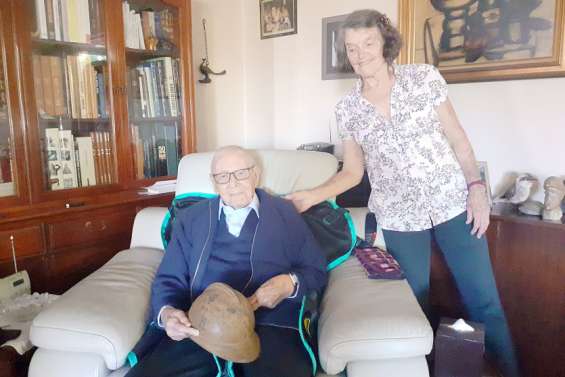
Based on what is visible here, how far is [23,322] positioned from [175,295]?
64 centimetres

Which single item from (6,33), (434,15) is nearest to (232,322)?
(6,33)

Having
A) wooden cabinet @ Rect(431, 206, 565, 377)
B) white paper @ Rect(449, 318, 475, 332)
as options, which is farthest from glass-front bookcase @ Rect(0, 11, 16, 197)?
wooden cabinet @ Rect(431, 206, 565, 377)

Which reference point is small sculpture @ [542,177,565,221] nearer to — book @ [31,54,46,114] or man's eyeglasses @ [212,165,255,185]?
man's eyeglasses @ [212,165,255,185]

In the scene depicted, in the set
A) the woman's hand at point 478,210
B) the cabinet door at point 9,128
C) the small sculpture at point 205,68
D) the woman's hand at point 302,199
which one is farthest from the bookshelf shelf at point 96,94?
the woman's hand at point 478,210

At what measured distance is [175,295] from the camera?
1.29 metres

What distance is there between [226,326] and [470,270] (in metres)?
0.87

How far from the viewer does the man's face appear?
4.39ft

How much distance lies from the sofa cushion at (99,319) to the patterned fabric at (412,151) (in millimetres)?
882

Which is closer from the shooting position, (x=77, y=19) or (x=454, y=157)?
(x=454, y=157)

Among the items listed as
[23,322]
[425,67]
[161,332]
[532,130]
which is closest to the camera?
[161,332]

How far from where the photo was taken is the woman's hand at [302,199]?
4.89 ft

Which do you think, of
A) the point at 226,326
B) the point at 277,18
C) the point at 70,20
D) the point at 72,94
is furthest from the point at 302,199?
the point at 277,18

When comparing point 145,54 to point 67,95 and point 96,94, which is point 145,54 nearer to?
point 96,94

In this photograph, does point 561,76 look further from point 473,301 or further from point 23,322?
point 23,322
